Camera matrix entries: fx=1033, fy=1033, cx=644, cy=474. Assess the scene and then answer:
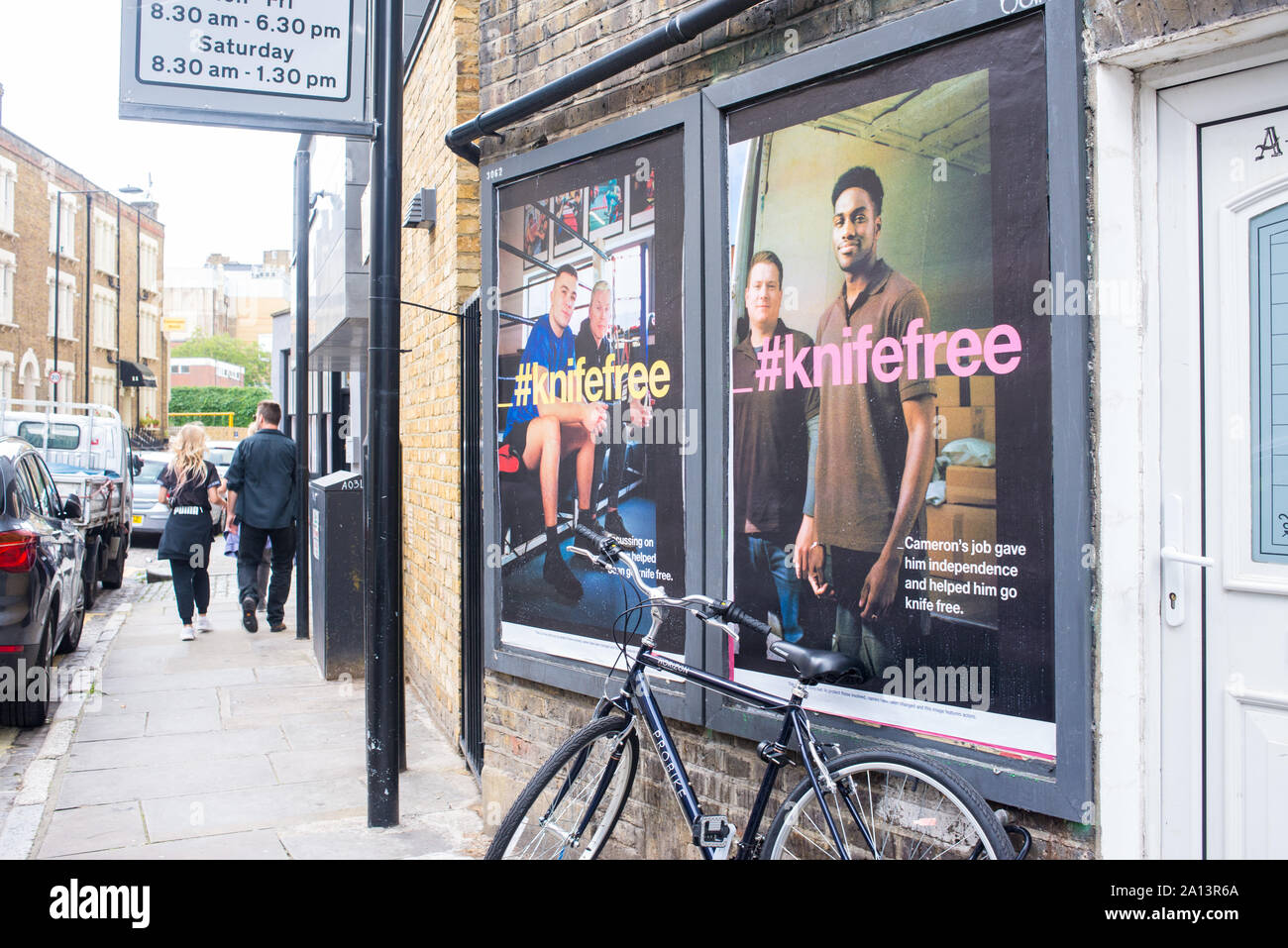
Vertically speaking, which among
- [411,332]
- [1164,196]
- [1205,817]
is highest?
[411,332]

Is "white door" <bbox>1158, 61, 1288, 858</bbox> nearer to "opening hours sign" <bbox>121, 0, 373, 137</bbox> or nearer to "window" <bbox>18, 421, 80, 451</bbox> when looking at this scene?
"opening hours sign" <bbox>121, 0, 373, 137</bbox>

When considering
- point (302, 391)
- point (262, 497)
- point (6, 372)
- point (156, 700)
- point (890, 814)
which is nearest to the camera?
point (890, 814)

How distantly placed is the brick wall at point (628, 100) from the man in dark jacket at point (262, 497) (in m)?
5.63

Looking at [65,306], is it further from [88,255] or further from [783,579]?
[783,579]

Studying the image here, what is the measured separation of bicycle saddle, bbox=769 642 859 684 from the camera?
292 centimetres

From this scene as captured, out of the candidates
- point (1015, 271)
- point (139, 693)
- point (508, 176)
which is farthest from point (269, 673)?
point (1015, 271)

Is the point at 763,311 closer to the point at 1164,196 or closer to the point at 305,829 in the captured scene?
the point at 1164,196

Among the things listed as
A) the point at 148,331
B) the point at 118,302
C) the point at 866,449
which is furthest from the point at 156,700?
the point at 148,331

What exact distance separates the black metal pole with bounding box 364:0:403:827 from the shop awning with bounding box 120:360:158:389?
1692 inches

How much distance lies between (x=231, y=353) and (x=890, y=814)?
9955 centimetres

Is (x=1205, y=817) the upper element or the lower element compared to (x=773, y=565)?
lower

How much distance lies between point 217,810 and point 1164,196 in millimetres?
4837

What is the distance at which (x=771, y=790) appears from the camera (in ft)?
10.8

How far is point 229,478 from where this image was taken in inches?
385
